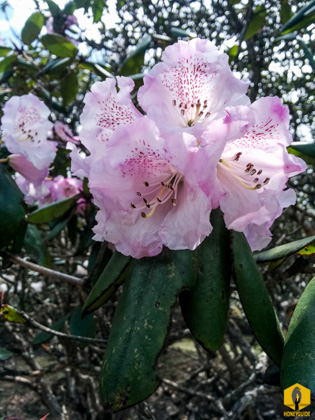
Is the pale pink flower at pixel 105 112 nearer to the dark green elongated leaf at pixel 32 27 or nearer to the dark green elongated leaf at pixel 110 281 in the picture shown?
the dark green elongated leaf at pixel 110 281

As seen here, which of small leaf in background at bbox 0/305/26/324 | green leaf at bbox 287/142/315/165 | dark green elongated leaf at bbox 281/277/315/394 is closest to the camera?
dark green elongated leaf at bbox 281/277/315/394

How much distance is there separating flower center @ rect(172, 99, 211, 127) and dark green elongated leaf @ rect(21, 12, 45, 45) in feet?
4.58

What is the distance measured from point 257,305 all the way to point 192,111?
343 mm

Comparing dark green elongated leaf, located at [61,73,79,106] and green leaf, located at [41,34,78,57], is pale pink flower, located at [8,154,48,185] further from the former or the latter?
dark green elongated leaf, located at [61,73,79,106]

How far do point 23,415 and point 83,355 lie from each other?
1.89 feet

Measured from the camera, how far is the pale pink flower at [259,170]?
2.02ft

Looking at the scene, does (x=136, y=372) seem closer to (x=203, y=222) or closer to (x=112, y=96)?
(x=203, y=222)

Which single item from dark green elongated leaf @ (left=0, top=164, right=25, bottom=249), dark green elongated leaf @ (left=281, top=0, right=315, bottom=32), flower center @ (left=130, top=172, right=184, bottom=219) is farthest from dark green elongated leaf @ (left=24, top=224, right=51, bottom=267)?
dark green elongated leaf @ (left=281, top=0, right=315, bottom=32)

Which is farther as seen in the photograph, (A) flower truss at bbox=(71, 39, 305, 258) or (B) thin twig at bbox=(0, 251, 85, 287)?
(B) thin twig at bbox=(0, 251, 85, 287)

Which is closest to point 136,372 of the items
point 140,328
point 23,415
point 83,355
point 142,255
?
point 140,328

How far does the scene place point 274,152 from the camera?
0.65 m

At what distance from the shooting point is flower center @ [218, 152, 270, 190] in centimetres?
65

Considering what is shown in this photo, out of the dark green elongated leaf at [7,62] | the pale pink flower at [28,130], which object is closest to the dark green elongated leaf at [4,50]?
the dark green elongated leaf at [7,62]

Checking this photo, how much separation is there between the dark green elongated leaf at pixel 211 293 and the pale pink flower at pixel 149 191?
74 mm
